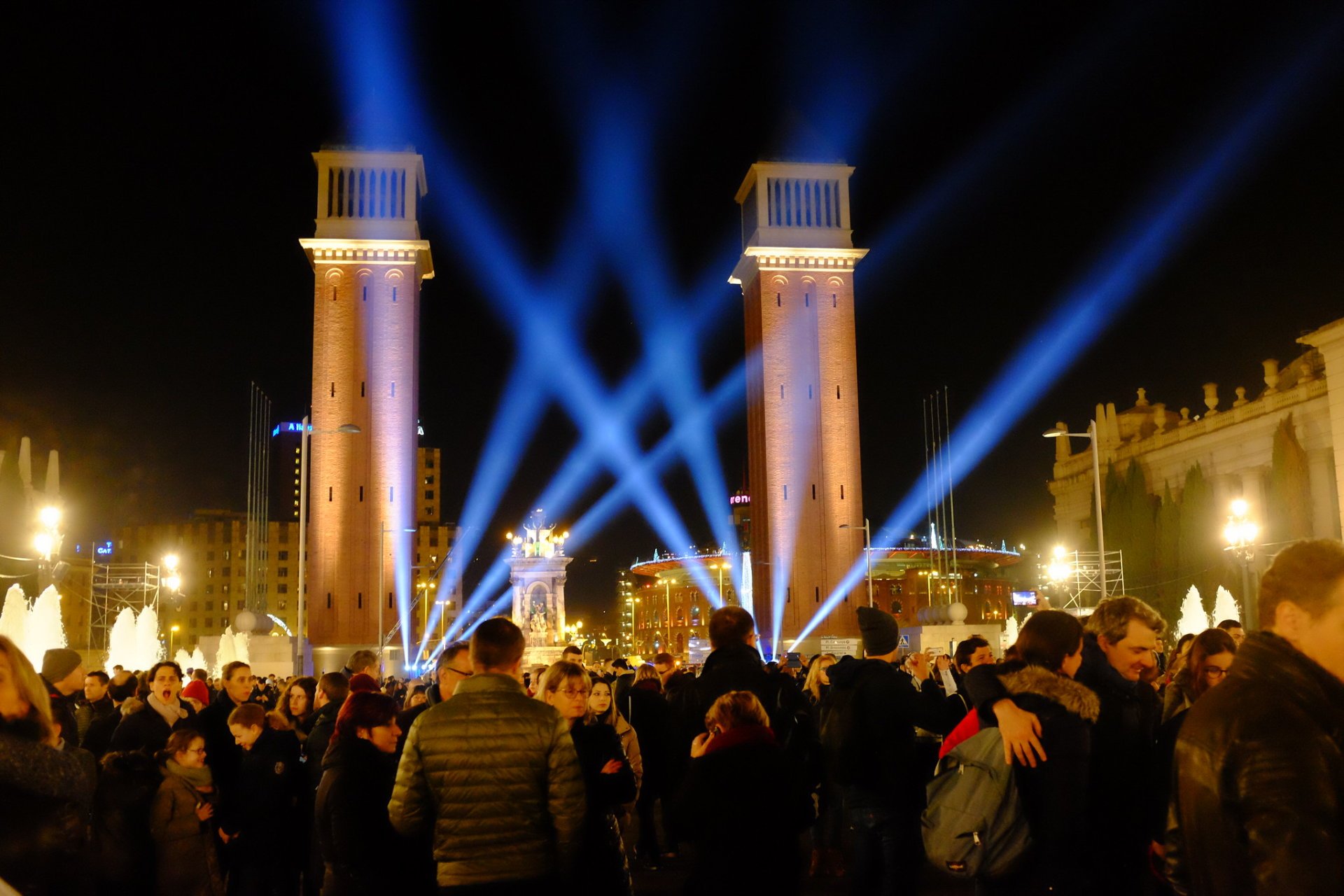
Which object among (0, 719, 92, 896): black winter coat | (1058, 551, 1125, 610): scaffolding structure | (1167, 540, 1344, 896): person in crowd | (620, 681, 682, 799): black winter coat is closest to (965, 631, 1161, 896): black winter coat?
(1167, 540, 1344, 896): person in crowd

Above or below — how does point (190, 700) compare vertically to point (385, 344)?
below

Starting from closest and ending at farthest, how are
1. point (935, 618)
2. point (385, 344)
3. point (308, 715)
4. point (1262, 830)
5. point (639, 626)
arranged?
point (1262, 830)
point (308, 715)
point (935, 618)
point (385, 344)
point (639, 626)

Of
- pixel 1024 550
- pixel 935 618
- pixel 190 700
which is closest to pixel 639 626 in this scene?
pixel 1024 550

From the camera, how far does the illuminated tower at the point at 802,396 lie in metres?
53.5

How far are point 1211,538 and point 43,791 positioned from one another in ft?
194

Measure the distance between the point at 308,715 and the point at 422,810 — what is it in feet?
15.1

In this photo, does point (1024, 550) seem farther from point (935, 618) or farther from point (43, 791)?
point (43, 791)

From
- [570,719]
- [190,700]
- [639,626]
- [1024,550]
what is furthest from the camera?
[639,626]

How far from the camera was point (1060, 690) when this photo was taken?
4.55 meters

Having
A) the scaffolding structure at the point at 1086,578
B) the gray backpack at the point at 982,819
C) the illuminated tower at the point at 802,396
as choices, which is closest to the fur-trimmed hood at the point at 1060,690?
the gray backpack at the point at 982,819

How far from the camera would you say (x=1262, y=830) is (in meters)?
2.84

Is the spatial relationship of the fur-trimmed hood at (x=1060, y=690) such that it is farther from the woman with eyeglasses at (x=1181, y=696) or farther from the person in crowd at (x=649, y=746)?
the person in crowd at (x=649, y=746)

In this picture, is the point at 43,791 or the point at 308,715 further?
the point at 308,715

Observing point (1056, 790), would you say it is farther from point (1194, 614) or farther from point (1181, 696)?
point (1194, 614)
